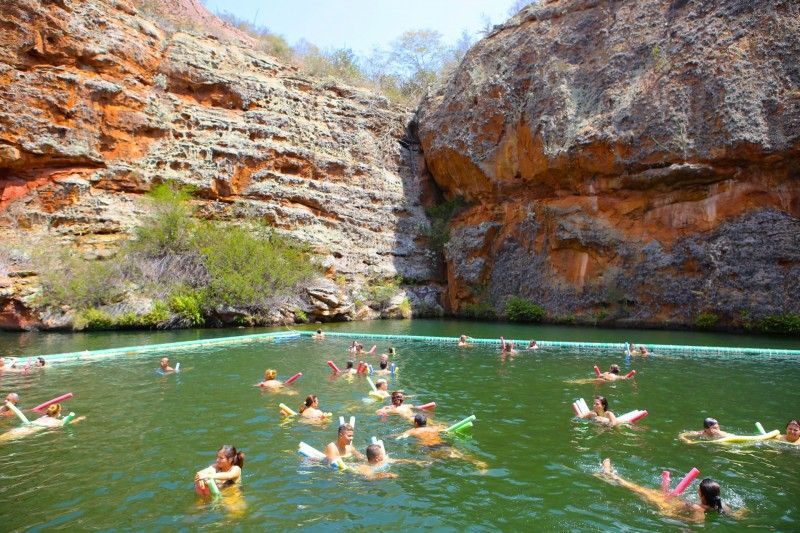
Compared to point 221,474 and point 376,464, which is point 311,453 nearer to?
point 376,464

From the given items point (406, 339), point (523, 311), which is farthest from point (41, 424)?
point (523, 311)

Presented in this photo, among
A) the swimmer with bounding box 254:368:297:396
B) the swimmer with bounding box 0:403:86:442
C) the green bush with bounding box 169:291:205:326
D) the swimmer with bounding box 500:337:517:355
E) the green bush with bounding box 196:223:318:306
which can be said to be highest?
the green bush with bounding box 196:223:318:306

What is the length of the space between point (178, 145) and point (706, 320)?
1194 inches

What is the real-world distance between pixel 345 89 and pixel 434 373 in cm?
3130

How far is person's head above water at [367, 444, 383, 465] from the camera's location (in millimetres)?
7660

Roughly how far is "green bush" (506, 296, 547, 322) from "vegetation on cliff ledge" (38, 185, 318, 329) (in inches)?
465

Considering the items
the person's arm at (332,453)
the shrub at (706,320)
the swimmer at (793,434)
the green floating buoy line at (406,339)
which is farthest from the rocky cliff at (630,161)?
the person's arm at (332,453)

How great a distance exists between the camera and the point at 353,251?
1385 inches

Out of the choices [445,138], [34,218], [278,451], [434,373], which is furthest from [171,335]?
[445,138]

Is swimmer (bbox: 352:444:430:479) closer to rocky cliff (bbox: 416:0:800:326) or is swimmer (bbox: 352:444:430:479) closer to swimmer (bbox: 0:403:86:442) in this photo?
swimmer (bbox: 0:403:86:442)

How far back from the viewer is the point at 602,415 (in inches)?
391

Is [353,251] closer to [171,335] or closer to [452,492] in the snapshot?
[171,335]

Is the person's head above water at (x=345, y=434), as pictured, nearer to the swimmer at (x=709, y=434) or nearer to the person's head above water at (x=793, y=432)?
the swimmer at (x=709, y=434)

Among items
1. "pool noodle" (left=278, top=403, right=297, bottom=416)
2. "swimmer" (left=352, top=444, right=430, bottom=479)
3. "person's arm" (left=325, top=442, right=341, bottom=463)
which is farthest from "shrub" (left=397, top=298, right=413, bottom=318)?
"person's arm" (left=325, top=442, right=341, bottom=463)
